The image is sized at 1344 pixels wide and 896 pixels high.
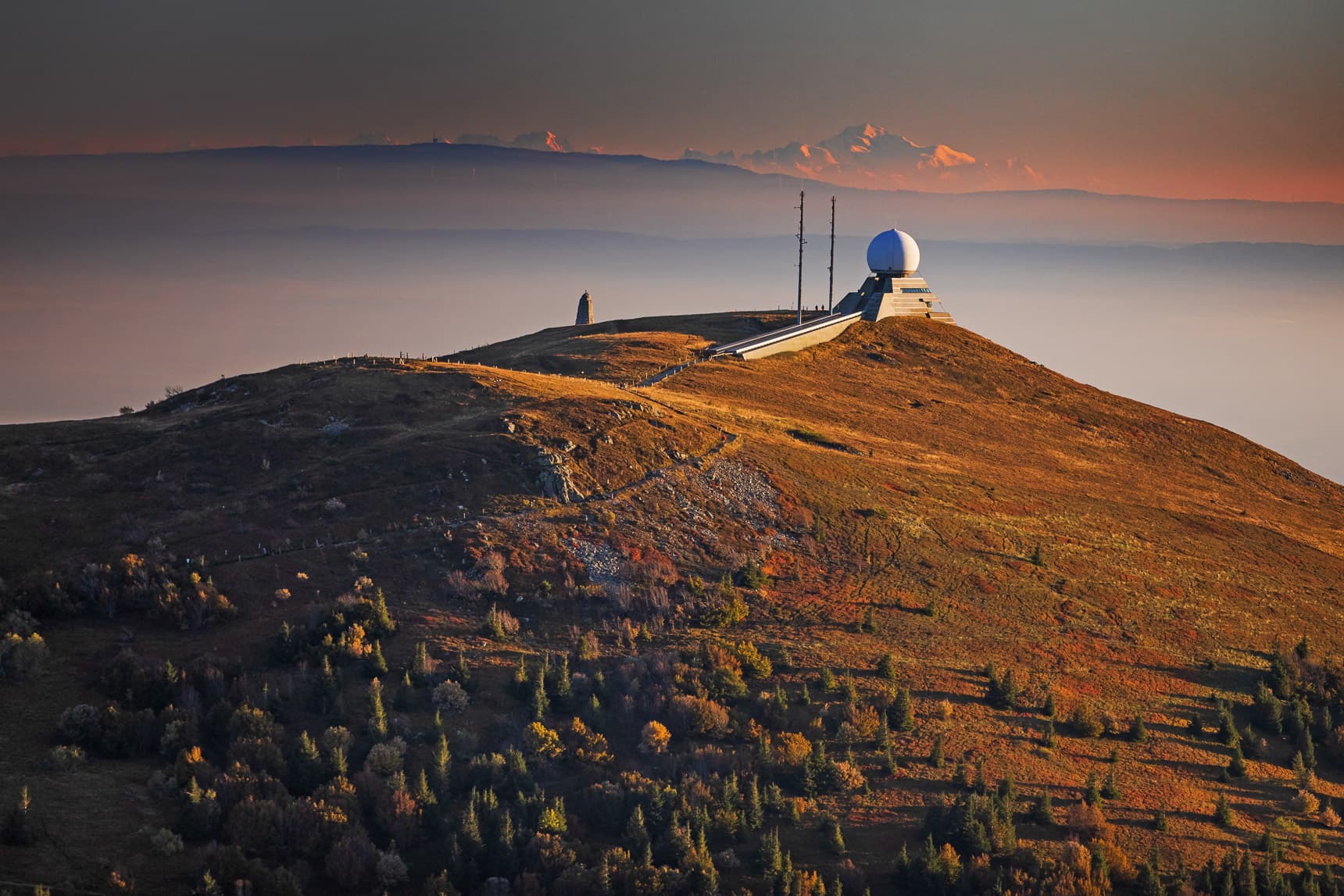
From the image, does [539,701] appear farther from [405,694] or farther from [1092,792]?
[1092,792]

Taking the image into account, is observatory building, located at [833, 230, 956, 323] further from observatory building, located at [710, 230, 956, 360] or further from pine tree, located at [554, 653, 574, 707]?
pine tree, located at [554, 653, 574, 707]

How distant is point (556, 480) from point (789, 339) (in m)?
42.2

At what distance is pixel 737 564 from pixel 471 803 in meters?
17.4

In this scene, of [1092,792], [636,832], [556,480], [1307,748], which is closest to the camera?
[636,832]

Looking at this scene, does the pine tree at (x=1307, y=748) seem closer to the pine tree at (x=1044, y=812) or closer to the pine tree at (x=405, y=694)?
the pine tree at (x=1044, y=812)

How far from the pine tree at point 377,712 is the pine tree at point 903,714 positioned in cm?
1400

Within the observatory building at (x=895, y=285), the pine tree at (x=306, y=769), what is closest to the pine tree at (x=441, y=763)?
the pine tree at (x=306, y=769)

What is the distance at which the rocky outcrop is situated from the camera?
39.9 meters

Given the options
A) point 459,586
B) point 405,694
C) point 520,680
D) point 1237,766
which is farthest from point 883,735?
point 459,586

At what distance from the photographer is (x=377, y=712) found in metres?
26.2

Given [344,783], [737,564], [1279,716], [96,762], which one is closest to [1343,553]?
[1279,716]

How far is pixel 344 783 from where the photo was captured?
77.4 feet

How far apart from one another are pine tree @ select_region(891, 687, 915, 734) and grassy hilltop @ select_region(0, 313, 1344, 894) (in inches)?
5.2

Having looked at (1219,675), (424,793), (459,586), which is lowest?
(1219,675)
